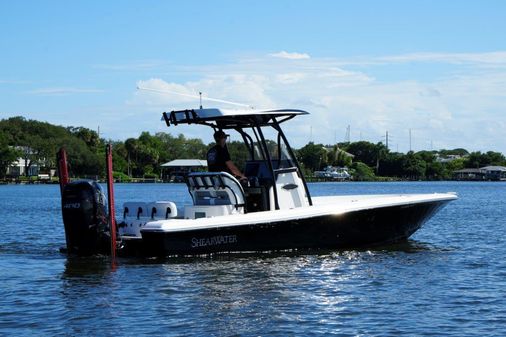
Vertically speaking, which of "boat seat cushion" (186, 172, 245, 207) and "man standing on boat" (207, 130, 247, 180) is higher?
"man standing on boat" (207, 130, 247, 180)

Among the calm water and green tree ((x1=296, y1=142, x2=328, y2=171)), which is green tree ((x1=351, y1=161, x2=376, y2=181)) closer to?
green tree ((x1=296, y1=142, x2=328, y2=171))

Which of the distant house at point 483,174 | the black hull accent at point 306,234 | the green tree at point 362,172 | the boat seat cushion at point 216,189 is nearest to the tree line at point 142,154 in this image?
the green tree at point 362,172

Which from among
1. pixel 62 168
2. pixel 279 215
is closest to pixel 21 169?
pixel 62 168

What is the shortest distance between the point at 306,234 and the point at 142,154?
5259 inches

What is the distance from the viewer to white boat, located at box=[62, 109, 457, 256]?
16625 mm

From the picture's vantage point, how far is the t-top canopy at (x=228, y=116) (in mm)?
17469

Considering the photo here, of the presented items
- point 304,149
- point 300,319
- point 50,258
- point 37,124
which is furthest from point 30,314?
point 37,124

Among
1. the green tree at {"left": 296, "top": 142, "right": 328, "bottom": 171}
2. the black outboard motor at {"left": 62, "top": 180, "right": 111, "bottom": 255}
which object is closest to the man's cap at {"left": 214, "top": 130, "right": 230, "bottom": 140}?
the black outboard motor at {"left": 62, "top": 180, "right": 111, "bottom": 255}

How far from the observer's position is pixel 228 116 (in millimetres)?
18000

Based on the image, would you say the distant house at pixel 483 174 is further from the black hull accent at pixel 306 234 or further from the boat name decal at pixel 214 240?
the boat name decal at pixel 214 240

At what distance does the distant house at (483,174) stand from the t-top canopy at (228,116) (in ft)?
577

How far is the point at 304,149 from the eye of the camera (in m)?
144

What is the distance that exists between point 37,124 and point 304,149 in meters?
46.1

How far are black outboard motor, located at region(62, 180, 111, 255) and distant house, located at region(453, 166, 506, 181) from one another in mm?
178659
